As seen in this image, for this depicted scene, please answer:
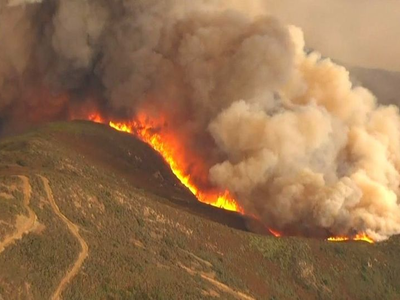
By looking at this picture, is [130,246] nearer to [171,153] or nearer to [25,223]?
[25,223]

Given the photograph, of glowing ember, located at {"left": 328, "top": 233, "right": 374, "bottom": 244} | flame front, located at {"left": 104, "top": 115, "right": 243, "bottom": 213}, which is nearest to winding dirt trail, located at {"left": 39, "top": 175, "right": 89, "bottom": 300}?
flame front, located at {"left": 104, "top": 115, "right": 243, "bottom": 213}

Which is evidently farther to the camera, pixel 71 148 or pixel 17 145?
pixel 71 148

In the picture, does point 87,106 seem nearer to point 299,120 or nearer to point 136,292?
point 299,120

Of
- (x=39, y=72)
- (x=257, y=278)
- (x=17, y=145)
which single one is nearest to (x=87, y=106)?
(x=39, y=72)

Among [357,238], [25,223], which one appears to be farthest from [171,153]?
[25,223]

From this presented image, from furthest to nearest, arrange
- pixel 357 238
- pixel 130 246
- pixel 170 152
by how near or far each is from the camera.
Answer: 1. pixel 170 152
2. pixel 357 238
3. pixel 130 246

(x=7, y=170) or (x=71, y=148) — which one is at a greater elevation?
(x=71, y=148)
